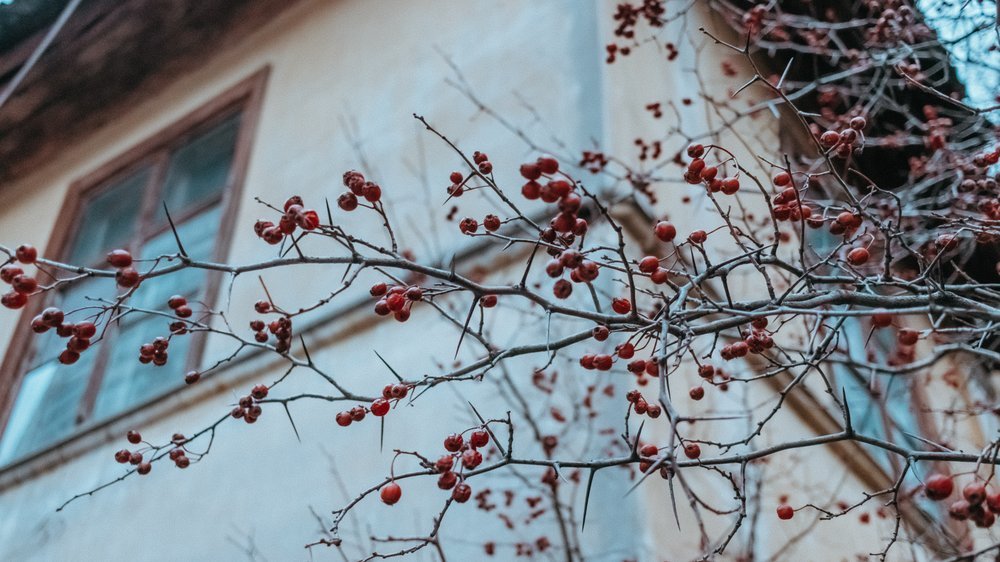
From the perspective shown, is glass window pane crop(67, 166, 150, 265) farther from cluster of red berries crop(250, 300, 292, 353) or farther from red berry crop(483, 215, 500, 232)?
red berry crop(483, 215, 500, 232)

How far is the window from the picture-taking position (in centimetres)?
457

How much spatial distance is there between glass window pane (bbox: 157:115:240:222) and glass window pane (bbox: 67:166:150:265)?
24 cm

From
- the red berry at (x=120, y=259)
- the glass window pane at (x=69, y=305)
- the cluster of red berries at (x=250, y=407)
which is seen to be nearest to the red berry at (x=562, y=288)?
the cluster of red berries at (x=250, y=407)

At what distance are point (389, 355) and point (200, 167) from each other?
2.48 metres

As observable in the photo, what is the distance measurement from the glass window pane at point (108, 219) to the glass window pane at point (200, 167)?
24cm

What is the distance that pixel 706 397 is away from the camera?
127 inches

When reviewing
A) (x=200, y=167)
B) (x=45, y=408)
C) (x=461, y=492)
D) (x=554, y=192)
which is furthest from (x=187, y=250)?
→ (x=554, y=192)

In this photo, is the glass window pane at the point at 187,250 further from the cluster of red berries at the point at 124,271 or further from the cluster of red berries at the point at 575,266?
the cluster of red berries at the point at 575,266

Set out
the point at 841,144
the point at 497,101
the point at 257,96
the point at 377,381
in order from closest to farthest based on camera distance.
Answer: the point at 841,144 → the point at 377,381 → the point at 497,101 → the point at 257,96

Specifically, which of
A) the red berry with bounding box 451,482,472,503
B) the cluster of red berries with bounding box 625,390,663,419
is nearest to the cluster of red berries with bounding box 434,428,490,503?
the red berry with bounding box 451,482,472,503

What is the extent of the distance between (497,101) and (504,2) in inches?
25.8

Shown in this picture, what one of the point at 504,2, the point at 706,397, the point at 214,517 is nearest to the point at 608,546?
the point at 706,397

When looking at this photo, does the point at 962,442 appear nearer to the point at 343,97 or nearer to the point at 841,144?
the point at 343,97

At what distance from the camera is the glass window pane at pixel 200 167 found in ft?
17.1
